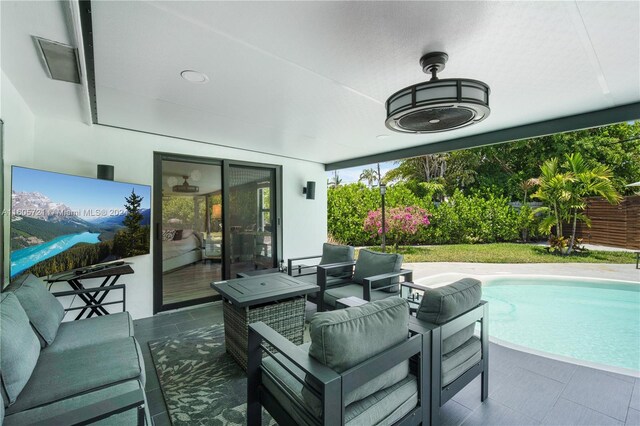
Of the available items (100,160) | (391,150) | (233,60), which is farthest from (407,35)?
(100,160)

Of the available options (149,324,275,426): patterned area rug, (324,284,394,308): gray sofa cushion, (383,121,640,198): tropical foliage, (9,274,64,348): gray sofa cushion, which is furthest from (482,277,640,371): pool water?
(383,121,640,198): tropical foliage

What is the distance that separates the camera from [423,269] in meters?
6.74

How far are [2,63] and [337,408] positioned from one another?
3.04 m

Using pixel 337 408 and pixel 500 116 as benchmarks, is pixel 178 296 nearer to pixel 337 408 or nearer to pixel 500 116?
pixel 337 408

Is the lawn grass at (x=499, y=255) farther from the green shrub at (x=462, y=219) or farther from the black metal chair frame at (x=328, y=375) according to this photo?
the black metal chair frame at (x=328, y=375)

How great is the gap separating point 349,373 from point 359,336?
6.1 inches

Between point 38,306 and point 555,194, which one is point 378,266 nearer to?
point 38,306

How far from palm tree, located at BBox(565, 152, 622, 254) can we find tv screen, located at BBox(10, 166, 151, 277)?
405 inches

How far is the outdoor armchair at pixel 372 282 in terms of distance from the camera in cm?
322

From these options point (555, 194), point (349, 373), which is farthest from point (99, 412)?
point (555, 194)

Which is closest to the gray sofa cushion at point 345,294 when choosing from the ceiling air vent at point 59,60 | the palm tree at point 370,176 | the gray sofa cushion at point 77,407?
the gray sofa cushion at point 77,407

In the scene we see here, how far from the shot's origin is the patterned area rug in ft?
6.31

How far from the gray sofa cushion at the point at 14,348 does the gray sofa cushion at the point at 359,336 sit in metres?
1.40

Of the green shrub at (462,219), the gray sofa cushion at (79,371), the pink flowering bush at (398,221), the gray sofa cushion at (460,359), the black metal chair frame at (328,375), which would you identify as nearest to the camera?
the black metal chair frame at (328,375)
